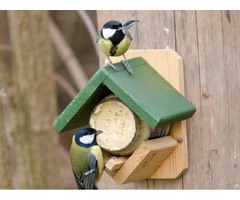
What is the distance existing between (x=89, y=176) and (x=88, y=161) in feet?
0.26

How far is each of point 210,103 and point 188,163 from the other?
31 centimetres

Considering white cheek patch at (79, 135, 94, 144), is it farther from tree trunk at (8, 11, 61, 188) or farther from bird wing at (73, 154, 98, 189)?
tree trunk at (8, 11, 61, 188)

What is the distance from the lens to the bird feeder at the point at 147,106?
3.84 meters

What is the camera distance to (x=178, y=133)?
13.4ft

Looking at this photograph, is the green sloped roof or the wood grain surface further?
the wood grain surface

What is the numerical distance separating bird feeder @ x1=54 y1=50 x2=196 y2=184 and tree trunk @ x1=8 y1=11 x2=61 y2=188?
1.85 meters

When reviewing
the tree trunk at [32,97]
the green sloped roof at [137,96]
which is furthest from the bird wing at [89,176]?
the tree trunk at [32,97]

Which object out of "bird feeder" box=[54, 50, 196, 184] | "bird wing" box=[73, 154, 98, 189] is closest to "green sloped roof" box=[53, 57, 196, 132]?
"bird feeder" box=[54, 50, 196, 184]

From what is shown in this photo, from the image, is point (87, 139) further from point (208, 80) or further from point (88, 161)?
point (208, 80)

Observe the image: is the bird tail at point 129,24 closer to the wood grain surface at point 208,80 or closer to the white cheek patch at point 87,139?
the wood grain surface at point 208,80

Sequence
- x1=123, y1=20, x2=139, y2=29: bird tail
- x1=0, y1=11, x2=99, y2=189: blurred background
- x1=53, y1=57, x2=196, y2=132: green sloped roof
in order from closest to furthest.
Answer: x1=53, y1=57, x2=196, y2=132: green sloped roof
x1=123, y1=20, x2=139, y2=29: bird tail
x1=0, y1=11, x2=99, y2=189: blurred background

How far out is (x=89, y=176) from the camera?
396 cm

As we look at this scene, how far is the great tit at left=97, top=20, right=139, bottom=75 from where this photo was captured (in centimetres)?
390
